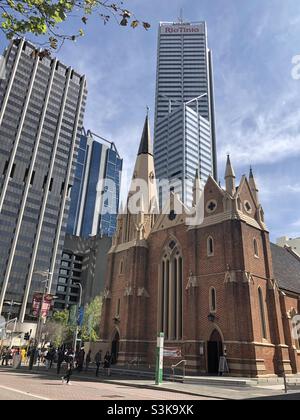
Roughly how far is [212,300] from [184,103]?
475 ft

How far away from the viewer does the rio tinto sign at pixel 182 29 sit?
175750 millimetres

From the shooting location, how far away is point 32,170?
355 ft

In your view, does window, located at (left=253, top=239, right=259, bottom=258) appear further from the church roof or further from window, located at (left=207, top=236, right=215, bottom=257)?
the church roof

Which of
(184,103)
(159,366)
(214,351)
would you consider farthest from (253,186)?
(184,103)

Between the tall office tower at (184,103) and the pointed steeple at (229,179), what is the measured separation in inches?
4292

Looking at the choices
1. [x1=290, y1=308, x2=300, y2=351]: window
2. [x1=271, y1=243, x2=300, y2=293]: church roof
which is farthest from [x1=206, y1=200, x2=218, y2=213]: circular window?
[x1=290, y1=308, x2=300, y2=351]: window

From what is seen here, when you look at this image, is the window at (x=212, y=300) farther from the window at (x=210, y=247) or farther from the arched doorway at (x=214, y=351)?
the window at (x=210, y=247)

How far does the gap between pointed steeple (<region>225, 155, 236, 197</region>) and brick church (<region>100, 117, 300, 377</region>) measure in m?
0.09

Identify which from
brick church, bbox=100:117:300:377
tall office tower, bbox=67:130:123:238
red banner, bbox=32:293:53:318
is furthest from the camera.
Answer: tall office tower, bbox=67:130:123:238

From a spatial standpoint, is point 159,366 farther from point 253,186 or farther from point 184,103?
point 184,103

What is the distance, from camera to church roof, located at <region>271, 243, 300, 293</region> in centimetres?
3309

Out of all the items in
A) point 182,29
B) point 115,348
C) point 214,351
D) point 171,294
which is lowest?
point 214,351
